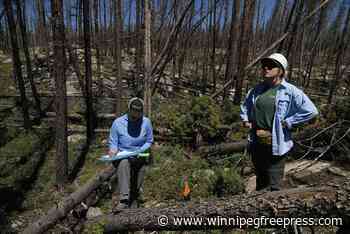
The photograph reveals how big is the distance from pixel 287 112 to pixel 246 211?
113 centimetres

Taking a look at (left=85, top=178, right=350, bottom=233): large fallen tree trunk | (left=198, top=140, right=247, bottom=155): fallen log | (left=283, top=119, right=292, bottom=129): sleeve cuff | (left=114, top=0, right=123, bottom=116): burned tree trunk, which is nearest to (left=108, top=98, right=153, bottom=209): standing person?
(left=85, top=178, right=350, bottom=233): large fallen tree trunk

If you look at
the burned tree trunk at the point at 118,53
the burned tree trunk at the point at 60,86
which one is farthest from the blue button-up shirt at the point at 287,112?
the burned tree trunk at the point at 118,53

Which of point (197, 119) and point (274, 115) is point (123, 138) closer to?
point (274, 115)

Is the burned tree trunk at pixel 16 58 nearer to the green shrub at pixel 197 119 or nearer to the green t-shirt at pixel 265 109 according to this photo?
the green shrub at pixel 197 119

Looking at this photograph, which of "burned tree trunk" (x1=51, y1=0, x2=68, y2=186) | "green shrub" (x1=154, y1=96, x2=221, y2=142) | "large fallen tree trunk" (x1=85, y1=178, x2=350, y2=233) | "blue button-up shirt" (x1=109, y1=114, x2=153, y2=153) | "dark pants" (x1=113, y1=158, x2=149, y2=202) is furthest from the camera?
"green shrub" (x1=154, y1=96, x2=221, y2=142)

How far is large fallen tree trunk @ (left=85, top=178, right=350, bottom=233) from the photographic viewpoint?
2.46 metres

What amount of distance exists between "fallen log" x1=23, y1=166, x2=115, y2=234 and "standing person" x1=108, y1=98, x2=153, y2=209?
0.80 m

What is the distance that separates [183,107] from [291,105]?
16.3 feet

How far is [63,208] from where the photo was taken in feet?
13.3

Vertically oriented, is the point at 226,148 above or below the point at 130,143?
below

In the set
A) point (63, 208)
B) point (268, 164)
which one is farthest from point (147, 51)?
point (268, 164)

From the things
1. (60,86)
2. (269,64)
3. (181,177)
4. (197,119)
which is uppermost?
(269,64)

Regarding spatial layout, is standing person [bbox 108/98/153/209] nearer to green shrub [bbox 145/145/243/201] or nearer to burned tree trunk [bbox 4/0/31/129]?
green shrub [bbox 145/145/243/201]

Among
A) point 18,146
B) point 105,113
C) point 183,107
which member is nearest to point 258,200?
point 183,107
